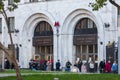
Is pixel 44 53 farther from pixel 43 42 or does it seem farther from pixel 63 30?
pixel 63 30

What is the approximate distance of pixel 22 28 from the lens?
7306 cm

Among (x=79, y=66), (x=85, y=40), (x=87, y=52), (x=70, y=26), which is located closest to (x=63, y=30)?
(x=70, y=26)

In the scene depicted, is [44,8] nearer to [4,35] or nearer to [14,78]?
[4,35]

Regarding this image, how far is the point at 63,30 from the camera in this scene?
6806 centimetres

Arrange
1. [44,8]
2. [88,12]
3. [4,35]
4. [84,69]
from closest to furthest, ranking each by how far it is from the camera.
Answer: [84,69] → [88,12] → [44,8] → [4,35]

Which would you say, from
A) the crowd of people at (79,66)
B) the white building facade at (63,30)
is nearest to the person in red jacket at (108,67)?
the crowd of people at (79,66)

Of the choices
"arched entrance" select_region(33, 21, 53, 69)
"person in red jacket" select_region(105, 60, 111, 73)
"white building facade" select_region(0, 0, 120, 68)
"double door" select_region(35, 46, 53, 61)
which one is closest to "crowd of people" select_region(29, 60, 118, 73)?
"person in red jacket" select_region(105, 60, 111, 73)

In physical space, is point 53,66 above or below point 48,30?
below

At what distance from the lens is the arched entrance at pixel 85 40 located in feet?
213

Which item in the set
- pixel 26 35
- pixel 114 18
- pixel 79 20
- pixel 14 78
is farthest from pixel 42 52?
pixel 14 78

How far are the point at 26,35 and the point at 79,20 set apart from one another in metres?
10.1

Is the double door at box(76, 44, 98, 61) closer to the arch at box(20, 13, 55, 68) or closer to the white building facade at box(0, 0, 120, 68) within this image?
the white building facade at box(0, 0, 120, 68)

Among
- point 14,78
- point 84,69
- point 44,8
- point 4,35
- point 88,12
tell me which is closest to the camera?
point 14,78

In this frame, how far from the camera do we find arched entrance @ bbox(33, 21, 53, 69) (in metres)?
70.3
